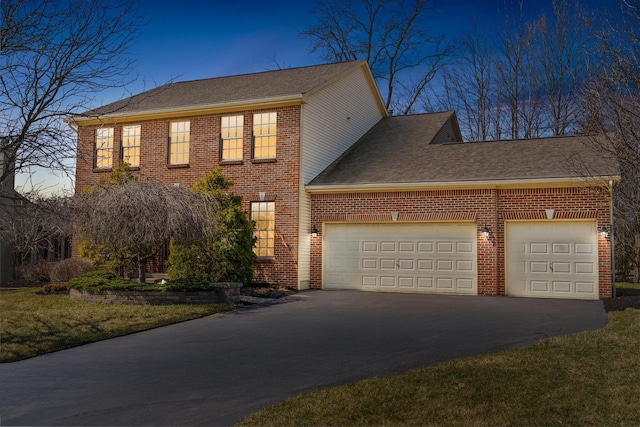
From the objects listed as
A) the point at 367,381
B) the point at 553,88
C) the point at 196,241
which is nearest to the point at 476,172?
the point at 196,241

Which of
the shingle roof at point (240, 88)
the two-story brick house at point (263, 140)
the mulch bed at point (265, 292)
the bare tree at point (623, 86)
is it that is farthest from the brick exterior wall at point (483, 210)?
the bare tree at point (623, 86)

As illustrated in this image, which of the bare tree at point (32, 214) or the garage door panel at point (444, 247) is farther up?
the bare tree at point (32, 214)

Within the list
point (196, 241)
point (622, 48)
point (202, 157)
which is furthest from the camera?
point (202, 157)

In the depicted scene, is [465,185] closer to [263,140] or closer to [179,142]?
[263,140]

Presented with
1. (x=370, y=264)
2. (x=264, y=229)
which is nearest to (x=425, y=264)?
(x=370, y=264)

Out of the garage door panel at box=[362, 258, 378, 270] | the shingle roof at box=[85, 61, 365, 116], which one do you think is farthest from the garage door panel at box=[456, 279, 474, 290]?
the shingle roof at box=[85, 61, 365, 116]

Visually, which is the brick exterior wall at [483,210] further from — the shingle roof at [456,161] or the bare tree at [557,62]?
the bare tree at [557,62]

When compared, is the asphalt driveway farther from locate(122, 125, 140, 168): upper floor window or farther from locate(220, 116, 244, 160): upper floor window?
locate(122, 125, 140, 168): upper floor window

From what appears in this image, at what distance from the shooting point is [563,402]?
18.4 ft

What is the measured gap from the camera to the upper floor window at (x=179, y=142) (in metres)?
19.8

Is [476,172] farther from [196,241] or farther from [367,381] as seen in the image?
[367,381]

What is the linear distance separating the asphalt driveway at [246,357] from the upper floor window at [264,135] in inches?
258

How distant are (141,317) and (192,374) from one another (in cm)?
486

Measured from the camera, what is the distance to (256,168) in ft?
60.3
